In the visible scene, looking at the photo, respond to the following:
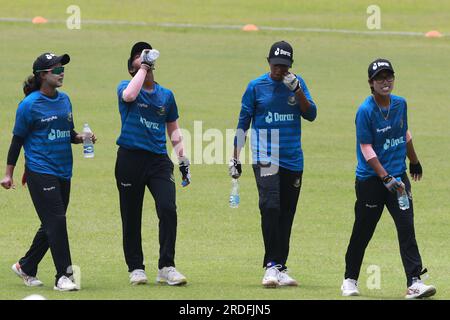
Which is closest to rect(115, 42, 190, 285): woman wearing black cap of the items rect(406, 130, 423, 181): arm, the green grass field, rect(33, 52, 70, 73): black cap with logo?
the green grass field

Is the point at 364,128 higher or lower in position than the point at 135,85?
lower

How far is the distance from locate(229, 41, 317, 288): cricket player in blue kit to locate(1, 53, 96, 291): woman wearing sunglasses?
1792 mm

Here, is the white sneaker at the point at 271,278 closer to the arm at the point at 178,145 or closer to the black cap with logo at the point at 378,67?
the arm at the point at 178,145

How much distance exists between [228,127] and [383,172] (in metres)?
14.8

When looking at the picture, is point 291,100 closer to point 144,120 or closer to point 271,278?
point 144,120

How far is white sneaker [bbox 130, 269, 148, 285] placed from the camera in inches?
513

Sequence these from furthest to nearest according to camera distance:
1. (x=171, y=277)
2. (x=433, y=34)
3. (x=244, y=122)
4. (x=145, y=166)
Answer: (x=433, y=34), (x=244, y=122), (x=145, y=166), (x=171, y=277)

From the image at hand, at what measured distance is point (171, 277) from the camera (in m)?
12.9

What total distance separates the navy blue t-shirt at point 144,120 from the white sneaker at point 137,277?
48.8 inches

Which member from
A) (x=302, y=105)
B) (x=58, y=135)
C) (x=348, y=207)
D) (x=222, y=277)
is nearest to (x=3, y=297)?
(x=58, y=135)

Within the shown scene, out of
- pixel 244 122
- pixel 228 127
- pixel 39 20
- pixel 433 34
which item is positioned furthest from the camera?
pixel 39 20

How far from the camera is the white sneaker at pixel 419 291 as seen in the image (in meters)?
12.1

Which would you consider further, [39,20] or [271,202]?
[39,20]

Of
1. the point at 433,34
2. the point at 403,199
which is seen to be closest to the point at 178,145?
the point at 403,199
